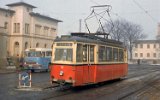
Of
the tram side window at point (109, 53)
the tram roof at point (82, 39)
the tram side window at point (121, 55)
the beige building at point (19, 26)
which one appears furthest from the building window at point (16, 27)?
the tram side window at point (109, 53)

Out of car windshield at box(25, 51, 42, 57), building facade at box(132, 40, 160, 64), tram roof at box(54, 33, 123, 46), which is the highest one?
building facade at box(132, 40, 160, 64)

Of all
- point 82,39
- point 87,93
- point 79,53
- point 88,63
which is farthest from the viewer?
point 88,63

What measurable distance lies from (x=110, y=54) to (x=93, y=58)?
10.5 feet

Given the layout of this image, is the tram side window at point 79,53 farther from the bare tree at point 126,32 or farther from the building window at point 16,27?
the bare tree at point 126,32

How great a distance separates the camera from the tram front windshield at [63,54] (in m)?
17.9

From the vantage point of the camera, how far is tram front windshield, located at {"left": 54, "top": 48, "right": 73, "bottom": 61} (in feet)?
58.7

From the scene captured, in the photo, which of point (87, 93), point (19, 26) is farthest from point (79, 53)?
point (19, 26)

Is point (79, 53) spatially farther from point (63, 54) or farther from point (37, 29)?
point (37, 29)

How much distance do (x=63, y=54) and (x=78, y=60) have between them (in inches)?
33.4

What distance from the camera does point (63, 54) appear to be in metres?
18.2

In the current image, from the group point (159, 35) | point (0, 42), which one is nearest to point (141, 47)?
point (159, 35)

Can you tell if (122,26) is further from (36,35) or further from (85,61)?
(85,61)

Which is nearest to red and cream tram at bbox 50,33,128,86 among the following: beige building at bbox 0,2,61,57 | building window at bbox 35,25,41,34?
beige building at bbox 0,2,61,57

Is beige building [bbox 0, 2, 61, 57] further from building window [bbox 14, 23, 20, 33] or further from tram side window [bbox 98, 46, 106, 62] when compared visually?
tram side window [bbox 98, 46, 106, 62]
